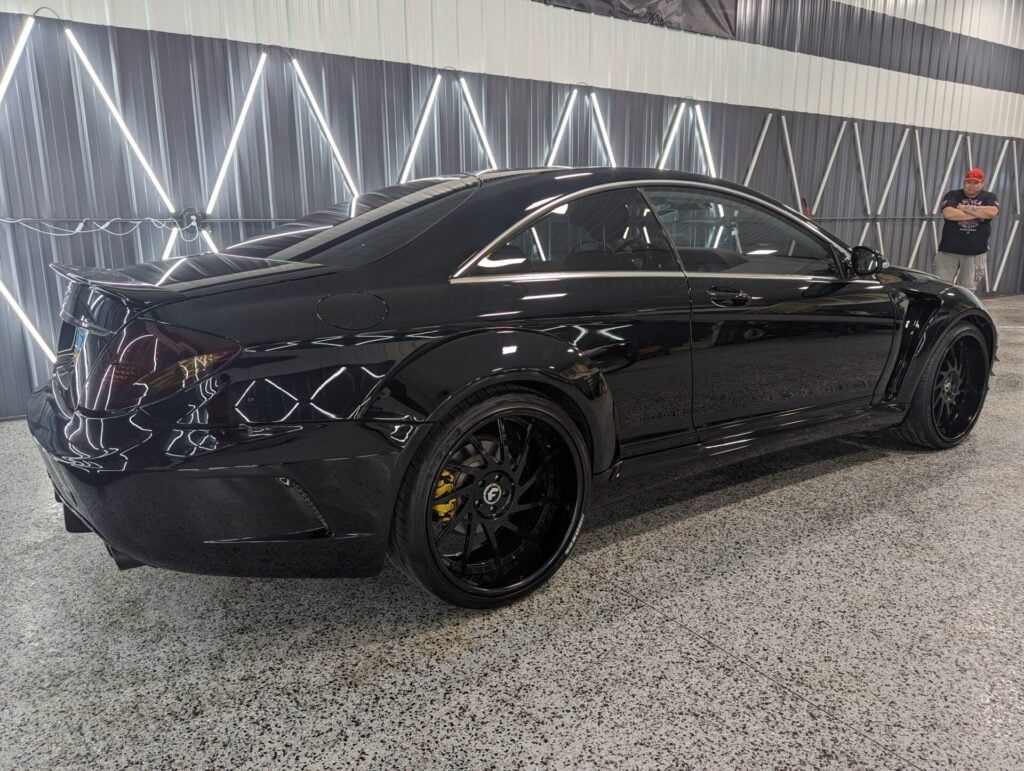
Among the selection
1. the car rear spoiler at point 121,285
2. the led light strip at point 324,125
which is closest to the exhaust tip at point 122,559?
the car rear spoiler at point 121,285

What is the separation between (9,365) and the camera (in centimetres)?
456

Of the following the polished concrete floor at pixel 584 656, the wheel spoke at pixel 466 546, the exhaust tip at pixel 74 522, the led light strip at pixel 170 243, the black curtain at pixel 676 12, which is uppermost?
the black curtain at pixel 676 12

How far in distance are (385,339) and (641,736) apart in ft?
3.78

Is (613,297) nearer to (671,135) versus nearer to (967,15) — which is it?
(671,135)

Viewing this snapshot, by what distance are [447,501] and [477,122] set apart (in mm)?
4705

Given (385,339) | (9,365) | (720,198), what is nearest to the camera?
(385,339)

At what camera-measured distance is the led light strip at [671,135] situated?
292 inches

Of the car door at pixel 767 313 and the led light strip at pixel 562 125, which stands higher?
the led light strip at pixel 562 125

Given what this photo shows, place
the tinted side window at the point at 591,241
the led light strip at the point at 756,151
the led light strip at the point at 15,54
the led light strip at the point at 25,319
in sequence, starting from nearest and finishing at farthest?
the tinted side window at the point at 591,241
the led light strip at the point at 15,54
the led light strip at the point at 25,319
the led light strip at the point at 756,151

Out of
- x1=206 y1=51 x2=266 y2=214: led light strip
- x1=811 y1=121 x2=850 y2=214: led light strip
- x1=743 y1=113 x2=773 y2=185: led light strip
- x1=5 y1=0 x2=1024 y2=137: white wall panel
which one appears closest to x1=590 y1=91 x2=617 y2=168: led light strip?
x1=5 y1=0 x2=1024 y2=137: white wall panel

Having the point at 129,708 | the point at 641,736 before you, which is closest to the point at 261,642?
the point at 129,708

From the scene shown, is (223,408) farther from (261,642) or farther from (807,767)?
(807,767)

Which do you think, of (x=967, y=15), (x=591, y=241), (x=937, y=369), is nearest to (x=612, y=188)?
(x=591, y=241)

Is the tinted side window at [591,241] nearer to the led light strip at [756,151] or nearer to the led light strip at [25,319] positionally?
the led light strip at [25,319]
